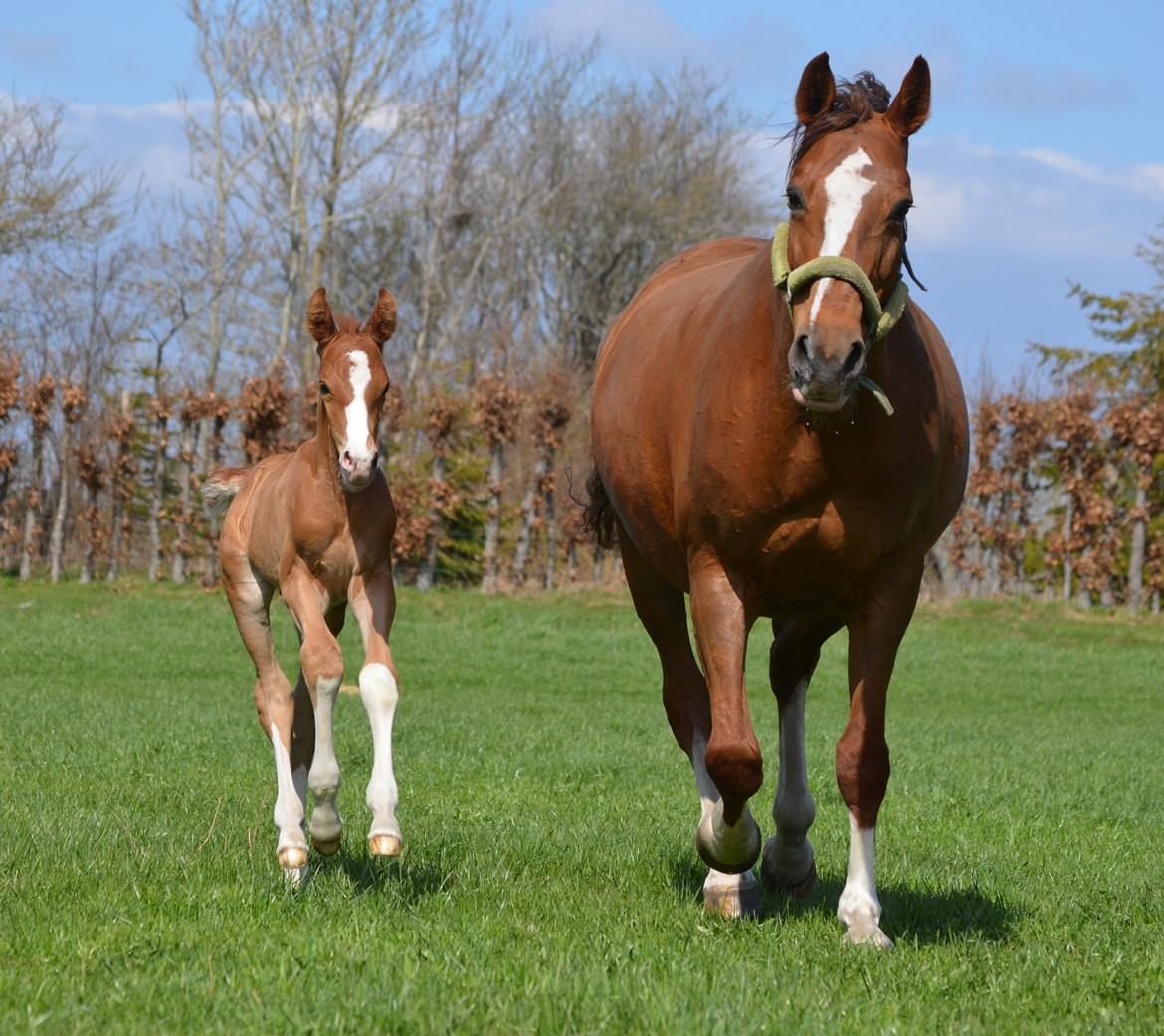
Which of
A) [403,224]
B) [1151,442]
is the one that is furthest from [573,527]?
[403,224]

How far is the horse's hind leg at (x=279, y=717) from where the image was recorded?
576cm

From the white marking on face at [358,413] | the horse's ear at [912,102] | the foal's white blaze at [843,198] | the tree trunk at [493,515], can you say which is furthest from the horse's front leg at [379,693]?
the tree trunk at [493,515]

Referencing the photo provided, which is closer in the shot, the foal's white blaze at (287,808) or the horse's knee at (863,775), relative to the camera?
the horse's knee at (863,775)

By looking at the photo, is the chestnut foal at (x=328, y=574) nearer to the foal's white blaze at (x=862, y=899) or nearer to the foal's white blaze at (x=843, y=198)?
the foal's white blaze at (x=862, y=899)

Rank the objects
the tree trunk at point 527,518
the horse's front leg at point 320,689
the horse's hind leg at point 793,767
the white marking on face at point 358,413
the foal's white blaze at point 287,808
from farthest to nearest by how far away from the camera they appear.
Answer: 1. the tree trunk at point 527,518
2. the horse's hind leg at point 793,767
3. the foal's white blaze at point 287,808
4. the white marking on face at point 358,413
5. the horse's front leg at point 320,689

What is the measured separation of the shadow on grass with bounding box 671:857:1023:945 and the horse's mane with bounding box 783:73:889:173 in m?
2.57

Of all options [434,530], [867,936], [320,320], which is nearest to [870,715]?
[867,936]

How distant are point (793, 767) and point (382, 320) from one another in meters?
2.42

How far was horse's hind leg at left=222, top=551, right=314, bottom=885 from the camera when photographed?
5762 mm

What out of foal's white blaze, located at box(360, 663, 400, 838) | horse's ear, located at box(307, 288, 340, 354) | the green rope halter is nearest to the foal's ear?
horse's ear, located at box(307, 288, 340, 354)

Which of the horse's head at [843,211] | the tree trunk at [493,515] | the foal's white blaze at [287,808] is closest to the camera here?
the horse's head at [843,211]

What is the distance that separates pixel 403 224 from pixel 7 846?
37.8 m

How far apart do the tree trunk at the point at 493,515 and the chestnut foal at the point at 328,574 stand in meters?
19.8

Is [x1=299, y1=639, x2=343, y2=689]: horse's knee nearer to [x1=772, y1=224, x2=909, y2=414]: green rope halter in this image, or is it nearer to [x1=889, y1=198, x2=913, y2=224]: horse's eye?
[x1=772, y1=224, x2=909, y2=414]: green rope halter
